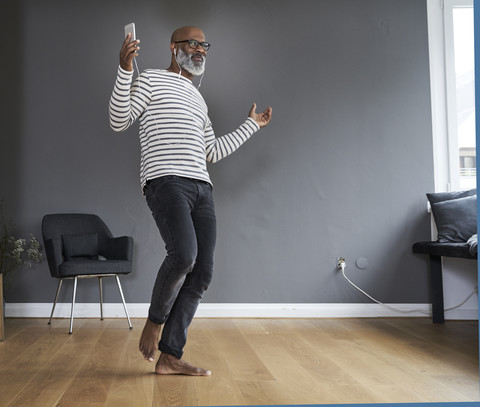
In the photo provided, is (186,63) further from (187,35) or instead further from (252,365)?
(252,365)

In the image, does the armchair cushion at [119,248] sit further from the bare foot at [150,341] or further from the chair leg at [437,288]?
the chair leg at [437,288]

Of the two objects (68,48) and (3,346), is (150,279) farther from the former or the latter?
(68,48)

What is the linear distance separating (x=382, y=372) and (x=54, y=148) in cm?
300

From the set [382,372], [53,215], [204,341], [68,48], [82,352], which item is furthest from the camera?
[68,48]

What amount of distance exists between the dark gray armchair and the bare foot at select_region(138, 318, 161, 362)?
1378mm

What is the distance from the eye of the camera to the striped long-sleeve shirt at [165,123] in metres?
2.29

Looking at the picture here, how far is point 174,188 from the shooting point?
2248 millimetres

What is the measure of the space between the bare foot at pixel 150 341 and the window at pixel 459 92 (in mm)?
2966

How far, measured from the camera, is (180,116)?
2.37 meters

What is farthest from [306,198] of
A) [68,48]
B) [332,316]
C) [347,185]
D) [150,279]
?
[68,48]

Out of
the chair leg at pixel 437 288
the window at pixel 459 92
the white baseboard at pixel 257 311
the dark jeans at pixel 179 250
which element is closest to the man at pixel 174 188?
the dark jeans at pixel 179 250

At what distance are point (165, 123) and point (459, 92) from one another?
294cm

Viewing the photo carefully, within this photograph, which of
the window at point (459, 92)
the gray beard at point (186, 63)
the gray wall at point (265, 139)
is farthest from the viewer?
the window at point (459, 92)

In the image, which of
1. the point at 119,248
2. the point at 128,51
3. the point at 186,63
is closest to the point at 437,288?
the point at 119,248
